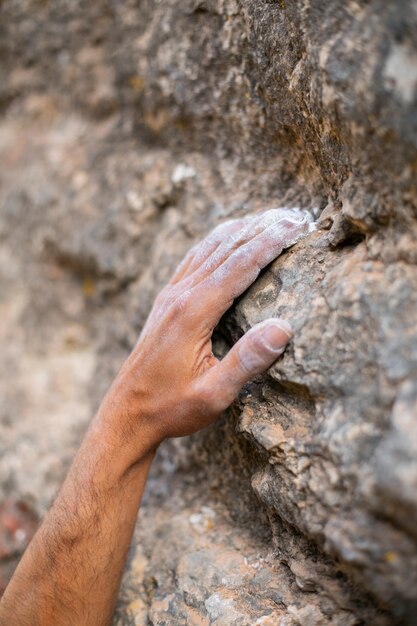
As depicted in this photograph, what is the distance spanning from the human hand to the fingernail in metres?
0.01

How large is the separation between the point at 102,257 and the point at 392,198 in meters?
1.07

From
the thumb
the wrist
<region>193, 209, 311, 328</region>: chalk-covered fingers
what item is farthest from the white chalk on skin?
the wrist

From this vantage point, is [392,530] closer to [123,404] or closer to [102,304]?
[123,404]

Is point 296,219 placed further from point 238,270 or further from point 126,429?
point 126,429

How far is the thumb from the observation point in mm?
1094

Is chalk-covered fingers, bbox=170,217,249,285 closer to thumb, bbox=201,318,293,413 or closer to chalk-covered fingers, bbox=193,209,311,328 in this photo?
chalk-covered fingers, bbox=193,209,311,328

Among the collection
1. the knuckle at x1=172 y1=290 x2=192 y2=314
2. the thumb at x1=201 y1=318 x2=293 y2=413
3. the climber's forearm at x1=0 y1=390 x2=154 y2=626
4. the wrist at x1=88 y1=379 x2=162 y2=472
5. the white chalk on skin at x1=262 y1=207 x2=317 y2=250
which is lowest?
the climber's forearm at x1=0 y1=390 x2=154 y2=626

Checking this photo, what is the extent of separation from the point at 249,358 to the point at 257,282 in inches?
7.9

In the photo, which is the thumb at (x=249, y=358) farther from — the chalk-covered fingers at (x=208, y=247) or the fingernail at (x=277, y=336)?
the chalk-covered fingers at (x=208, y=247)

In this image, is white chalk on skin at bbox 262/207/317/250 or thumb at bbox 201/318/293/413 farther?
white chalk on skin at bbox 262/207/317/250

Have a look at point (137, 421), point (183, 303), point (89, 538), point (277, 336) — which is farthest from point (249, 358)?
point (89, 538)

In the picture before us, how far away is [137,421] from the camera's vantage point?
4.09ft

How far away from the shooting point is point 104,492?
1.27 m

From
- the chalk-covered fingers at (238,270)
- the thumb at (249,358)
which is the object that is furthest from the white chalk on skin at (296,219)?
the thumb at (249,358)
